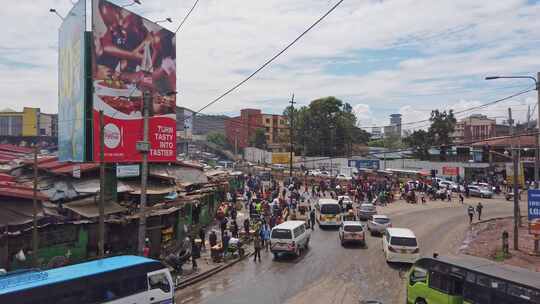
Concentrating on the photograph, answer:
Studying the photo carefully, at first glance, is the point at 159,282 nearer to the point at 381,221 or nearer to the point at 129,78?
the point at 129,78

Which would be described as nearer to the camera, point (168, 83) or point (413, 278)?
point (413, 278)

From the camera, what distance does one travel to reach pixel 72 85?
99.1ft

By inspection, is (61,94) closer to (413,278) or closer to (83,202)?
(83,202)

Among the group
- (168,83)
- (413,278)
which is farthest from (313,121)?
(413,278)

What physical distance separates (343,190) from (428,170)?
20.3 metres

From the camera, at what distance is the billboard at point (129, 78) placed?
2803 centimetres

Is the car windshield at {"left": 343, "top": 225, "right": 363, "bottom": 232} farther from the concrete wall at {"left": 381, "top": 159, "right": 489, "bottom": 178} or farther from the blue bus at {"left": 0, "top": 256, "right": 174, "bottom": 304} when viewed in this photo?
the concrete wall at {"left": 381, "top": 159, "right": 489, "bottom": 178}

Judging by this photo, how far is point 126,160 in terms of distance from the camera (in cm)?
2955

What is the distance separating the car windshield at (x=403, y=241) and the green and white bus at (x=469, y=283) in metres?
6.14

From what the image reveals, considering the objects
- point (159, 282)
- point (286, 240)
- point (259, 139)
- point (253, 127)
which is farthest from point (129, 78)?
point (253, 127)

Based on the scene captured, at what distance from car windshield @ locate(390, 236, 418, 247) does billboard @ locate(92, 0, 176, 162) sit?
1438 centimetres

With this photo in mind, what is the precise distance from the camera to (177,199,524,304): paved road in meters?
17.7

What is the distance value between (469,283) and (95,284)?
10758 mm

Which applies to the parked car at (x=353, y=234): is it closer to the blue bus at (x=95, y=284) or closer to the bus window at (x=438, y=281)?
the bus window at (x=438, y=281)
